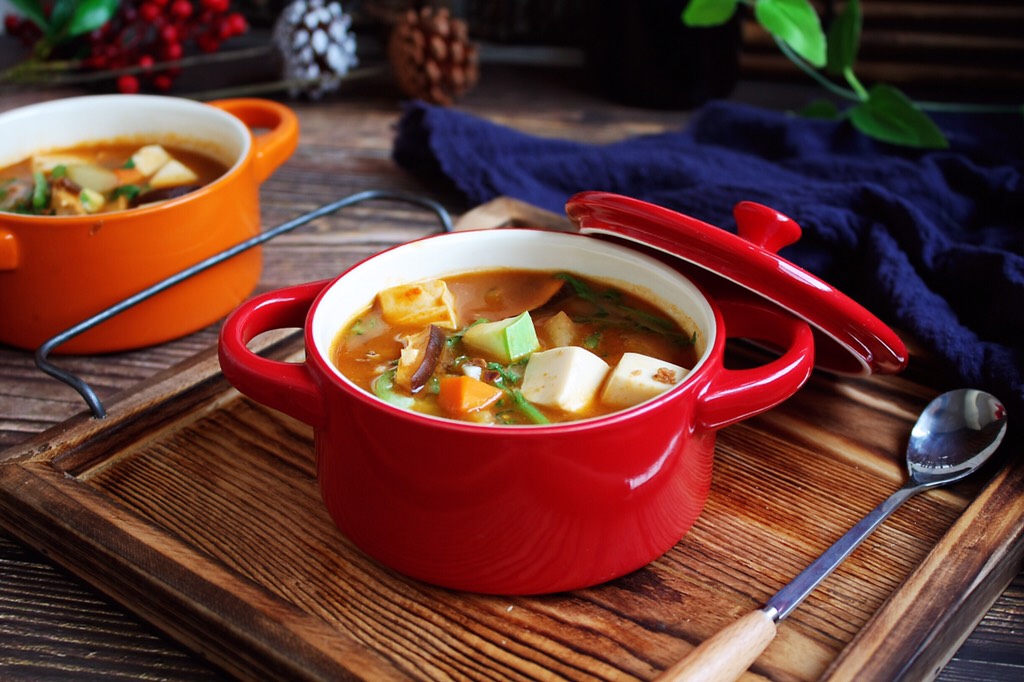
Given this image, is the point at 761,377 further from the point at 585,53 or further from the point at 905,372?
the point at 585,53

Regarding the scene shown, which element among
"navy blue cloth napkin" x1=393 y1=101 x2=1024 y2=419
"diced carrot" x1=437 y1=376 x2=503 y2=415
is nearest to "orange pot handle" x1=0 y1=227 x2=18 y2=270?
"diced carrot" x1=437 y1=376 x2=503 y2=415

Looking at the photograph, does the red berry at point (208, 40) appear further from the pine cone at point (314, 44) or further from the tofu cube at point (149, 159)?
the tofu cube at point (149, 159)

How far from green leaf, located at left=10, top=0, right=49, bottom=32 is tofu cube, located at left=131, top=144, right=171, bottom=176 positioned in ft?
3.90

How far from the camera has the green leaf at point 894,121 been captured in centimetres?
253

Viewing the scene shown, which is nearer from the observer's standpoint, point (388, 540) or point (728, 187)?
point (388, 540)

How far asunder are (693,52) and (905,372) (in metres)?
1.57

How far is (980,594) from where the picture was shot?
134 centimetres

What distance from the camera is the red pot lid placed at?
4.61 feet

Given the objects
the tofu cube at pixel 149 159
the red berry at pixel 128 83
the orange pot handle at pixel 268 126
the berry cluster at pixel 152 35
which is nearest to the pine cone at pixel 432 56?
the berry cluster at pixel 152 35

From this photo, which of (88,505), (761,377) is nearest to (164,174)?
(88,505)

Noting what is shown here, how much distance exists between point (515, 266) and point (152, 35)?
2.06m

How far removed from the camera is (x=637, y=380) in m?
1.35

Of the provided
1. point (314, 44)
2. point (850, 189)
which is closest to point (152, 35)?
point (314, 44)

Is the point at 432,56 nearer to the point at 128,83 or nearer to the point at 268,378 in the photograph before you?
the point at 128,83
